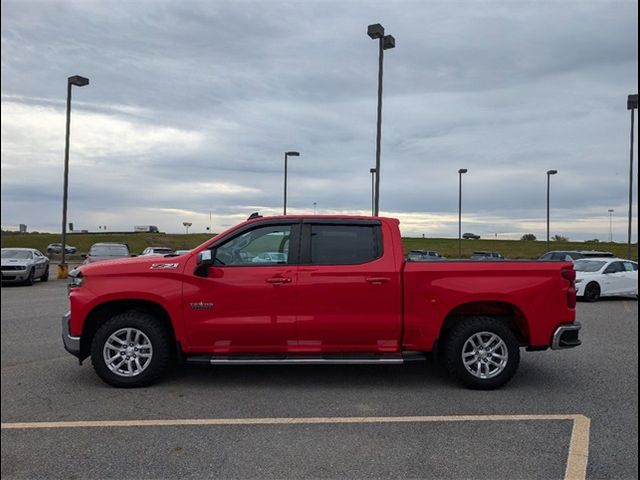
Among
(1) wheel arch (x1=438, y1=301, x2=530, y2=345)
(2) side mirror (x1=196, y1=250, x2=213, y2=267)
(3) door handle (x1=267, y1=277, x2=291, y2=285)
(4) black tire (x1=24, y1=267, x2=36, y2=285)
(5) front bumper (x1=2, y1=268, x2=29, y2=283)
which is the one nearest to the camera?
(2) side mirror (x1=196, y1=250, x2=213, y2=267)

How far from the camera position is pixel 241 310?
19.0 ft

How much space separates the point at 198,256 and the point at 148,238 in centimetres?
8084

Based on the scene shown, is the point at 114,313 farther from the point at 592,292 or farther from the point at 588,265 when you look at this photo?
the point at 588,265

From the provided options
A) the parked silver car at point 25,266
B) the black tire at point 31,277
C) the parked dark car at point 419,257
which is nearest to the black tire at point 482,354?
the parked dark car at point 419,257

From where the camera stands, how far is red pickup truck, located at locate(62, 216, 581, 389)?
19.0ft

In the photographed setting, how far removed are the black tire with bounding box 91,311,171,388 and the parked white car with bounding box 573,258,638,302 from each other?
14.0m

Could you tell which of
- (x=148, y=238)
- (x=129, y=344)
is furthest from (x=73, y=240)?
(x=129, y=344)

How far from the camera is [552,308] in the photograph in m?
5.97

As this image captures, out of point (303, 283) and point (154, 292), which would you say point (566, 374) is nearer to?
point (303, 283)

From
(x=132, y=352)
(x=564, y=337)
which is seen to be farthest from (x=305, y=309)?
(x=564, y=337)

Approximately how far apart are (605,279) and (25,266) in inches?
738

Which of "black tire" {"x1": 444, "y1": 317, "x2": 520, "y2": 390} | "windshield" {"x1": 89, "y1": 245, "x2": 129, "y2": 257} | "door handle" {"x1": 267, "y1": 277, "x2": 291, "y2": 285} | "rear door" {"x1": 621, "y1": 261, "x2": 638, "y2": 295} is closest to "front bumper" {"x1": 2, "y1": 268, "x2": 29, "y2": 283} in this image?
"windshield" {"x1": 89, "y1": 245, "x2": 129, "y2": 257}

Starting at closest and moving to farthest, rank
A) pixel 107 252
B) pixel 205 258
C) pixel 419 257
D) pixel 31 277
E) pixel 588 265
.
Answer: pixel 205 258 → pixel 419 257 → pixel 588 265 → pixel 31 277 → pixel 107 252

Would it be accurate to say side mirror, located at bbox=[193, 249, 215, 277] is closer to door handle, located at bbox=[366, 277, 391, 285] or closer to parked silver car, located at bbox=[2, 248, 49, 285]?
door handle, located at bbox=[366, 277, 391, 285]
